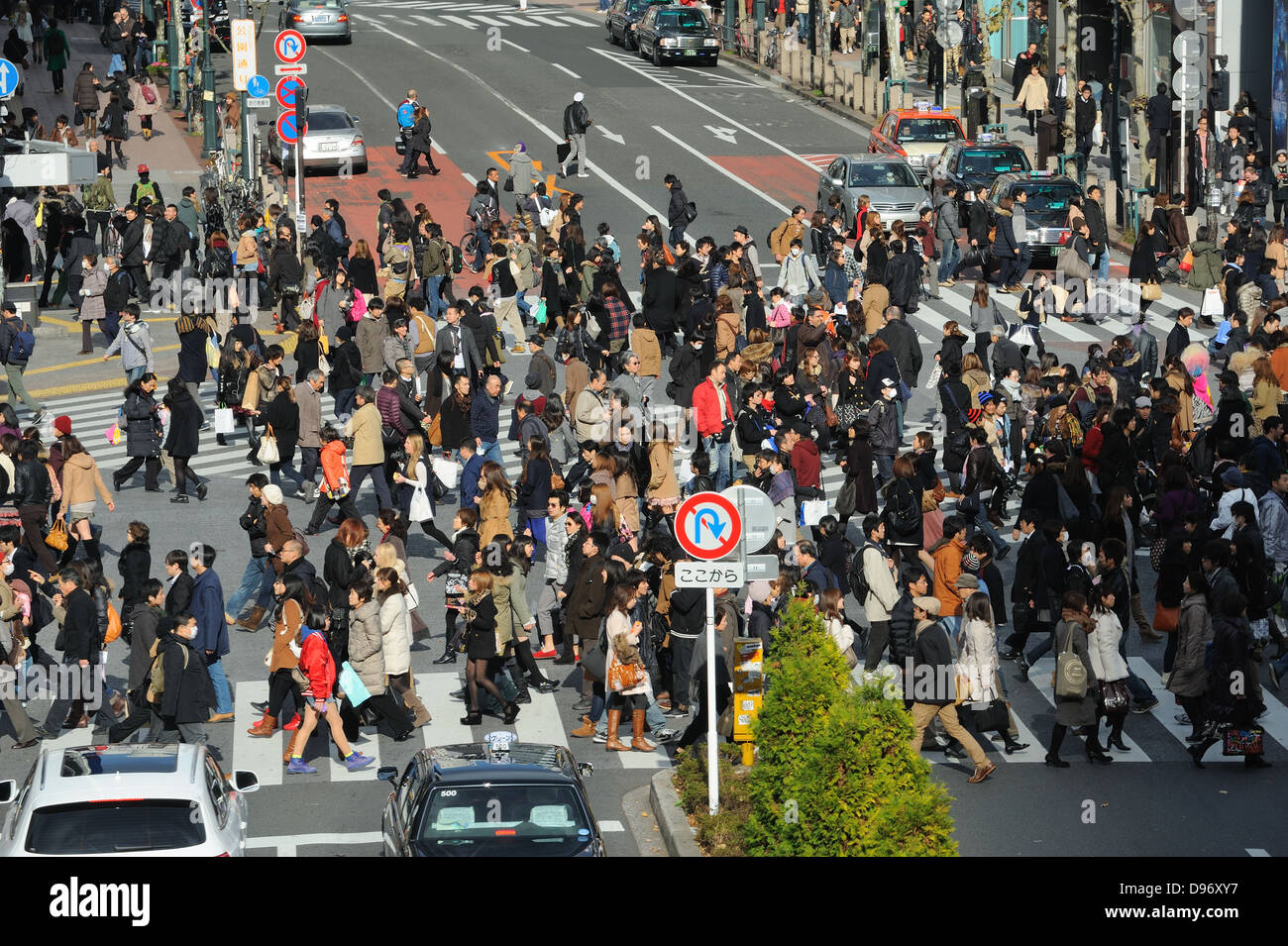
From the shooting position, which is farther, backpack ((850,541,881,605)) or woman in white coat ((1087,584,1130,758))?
backpack ((850,541,881,605))

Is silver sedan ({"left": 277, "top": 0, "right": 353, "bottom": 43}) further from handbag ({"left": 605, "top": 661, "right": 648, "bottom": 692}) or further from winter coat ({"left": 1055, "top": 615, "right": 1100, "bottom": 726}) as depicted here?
winter coat ({"left": 1055, "top": 615, "right": 1100, "bottom": 726})

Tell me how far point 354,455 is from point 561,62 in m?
40.0

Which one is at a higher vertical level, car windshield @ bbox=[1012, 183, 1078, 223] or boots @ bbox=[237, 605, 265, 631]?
Answer: car windshield @ bbox=[1012, 183, 1078, 223]

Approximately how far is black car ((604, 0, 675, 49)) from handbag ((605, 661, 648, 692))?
47.0 metres

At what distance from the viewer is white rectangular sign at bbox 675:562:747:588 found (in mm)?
14727

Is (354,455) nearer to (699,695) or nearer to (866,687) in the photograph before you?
(699,695)

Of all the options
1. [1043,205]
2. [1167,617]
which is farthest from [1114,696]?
[1043,205]

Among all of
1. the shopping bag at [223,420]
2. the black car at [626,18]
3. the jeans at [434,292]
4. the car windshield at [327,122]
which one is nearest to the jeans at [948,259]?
the jeans at [434,292]

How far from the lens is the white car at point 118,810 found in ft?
39.6

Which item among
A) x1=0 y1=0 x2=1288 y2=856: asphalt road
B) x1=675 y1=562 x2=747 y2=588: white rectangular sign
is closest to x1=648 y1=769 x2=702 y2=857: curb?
x1=0 y1=0 x2=1288 y2=856: asphalt road

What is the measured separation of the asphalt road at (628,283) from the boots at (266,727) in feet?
0.34

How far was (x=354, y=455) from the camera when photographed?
21.9 metres

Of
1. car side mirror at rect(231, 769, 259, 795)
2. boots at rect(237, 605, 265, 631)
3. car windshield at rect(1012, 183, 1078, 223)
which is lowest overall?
boots at rect(237, 605, 265, 631)

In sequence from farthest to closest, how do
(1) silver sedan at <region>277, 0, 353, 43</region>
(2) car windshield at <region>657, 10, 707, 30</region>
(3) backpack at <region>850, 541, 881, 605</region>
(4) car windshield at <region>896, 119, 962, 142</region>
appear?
(1) silver sedan at <region>277, 0, 353, 43</region> < (2) car windshield at <region>657, 10, 707, 30</region> < (4) car windshield at <region>896, 119, 962, 142</region> < (3) backpack at <region>850, 541, 881, 605</region>
